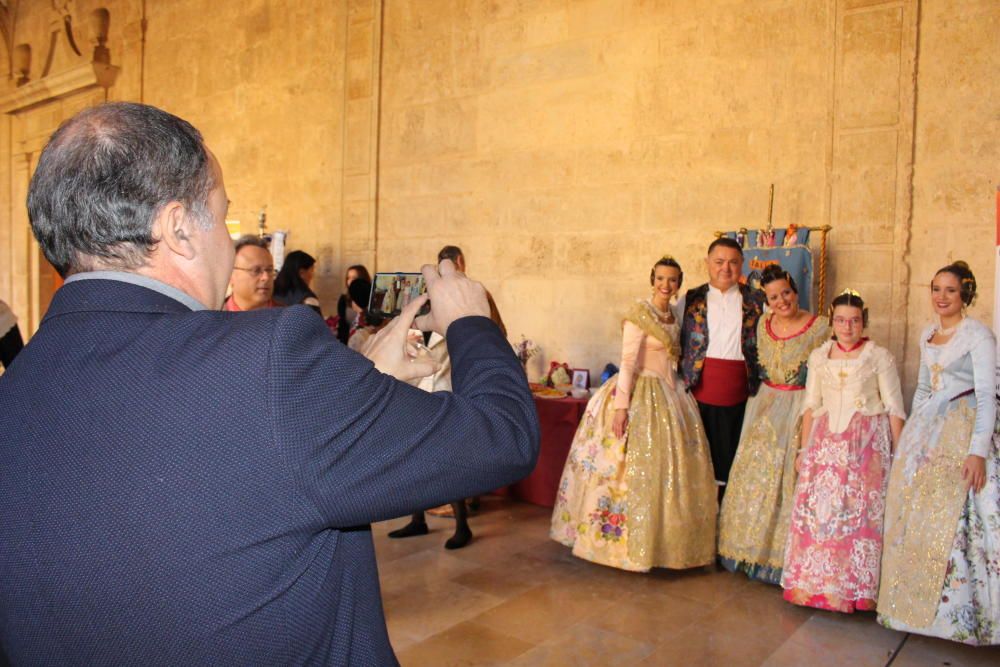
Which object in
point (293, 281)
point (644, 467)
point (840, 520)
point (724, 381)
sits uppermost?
point (293, 281)

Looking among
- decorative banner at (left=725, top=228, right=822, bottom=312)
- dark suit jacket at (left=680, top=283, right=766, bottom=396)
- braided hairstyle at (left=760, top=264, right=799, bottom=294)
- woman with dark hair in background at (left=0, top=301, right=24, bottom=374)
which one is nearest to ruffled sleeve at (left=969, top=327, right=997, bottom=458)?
braided hairstyle at (left=760, top=264, right=799, bottom=294)

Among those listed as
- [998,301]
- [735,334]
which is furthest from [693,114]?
[998,301]

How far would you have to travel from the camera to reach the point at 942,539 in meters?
3.25

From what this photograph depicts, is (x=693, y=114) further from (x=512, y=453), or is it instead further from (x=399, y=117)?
(x=512, y=453)

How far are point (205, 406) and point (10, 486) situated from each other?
25 centimetres

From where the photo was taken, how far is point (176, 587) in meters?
0.78

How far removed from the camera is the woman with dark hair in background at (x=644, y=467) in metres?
4.03

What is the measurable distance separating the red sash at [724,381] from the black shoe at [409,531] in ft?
6.24

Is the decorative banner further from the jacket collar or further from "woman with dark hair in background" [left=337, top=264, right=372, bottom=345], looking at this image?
the jacket collar

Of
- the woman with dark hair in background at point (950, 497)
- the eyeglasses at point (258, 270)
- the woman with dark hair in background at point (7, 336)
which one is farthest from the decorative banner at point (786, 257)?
the woman with dark hair in background at point (7, 336)

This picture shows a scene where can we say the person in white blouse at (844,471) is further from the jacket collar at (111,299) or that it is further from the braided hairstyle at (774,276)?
Result: the jacket collar at (111,299)

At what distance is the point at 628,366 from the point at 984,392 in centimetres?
168

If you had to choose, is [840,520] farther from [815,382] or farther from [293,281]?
[293,281]

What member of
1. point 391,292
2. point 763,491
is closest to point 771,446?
point 763,491
